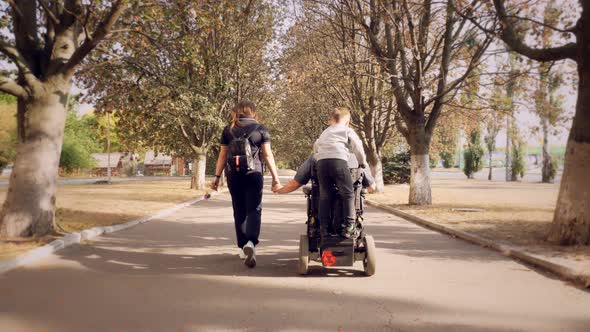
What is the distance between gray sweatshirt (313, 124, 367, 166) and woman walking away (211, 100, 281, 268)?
2.39 feet

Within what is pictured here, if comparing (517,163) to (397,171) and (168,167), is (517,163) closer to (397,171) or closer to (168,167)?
(397,171)

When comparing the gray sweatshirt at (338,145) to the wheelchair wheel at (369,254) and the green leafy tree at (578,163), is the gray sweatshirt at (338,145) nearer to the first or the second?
the wheelchair wheel at (369,254)

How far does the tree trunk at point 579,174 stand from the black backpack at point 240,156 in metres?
5.09

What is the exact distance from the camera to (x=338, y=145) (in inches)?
231

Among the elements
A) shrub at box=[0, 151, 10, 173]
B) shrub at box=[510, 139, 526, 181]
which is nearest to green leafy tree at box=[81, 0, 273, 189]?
shrub at box=[510, 139, 526, 181]

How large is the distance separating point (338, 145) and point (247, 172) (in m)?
1.26

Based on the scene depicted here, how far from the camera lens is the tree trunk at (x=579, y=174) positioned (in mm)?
7797

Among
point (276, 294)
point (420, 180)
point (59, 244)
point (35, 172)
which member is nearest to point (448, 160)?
point (420, 180)

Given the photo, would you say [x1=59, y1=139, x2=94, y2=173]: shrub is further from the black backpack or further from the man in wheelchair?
the man in wheelchair

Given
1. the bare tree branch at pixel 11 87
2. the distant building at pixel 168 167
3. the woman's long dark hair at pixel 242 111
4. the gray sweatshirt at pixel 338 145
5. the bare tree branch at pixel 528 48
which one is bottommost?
the distant building at pixel 168 167

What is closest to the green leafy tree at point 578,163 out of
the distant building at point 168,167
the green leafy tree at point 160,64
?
the green leafy tree at point 160,64

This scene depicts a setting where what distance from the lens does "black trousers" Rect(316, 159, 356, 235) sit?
5734mm

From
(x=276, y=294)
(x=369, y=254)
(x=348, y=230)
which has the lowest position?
(x=276, y=294)

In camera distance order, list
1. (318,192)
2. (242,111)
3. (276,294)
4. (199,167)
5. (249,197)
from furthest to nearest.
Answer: (199,167) < (242,111) < (249,197) < (318,192) < (276,294)
